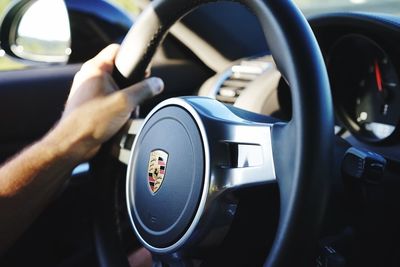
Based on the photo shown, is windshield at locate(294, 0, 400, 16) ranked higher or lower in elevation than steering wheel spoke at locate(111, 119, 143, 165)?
higher

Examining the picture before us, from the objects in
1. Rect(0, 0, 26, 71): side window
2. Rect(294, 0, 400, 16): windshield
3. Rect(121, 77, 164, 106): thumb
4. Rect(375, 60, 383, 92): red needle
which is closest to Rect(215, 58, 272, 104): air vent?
Rect(294, 0, 400, 16): windshield

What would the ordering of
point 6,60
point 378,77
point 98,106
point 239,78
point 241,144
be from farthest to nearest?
1. point 6,60
2. point 239,78
3. point 378,77
4. point 98,106
5. point 241,144

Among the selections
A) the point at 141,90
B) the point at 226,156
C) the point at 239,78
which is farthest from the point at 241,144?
the point at 239,78

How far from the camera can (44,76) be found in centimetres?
215

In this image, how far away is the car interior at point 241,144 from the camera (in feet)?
2.85

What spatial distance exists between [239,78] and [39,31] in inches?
36.2

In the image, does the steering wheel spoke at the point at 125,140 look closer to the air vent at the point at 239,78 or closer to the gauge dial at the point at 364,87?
the air vent at the point at 239,78

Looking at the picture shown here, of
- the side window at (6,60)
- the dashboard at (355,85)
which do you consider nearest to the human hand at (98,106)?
the dashboard at (355,85)

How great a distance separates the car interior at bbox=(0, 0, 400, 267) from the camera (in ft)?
2.85

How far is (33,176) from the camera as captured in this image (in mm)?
1414

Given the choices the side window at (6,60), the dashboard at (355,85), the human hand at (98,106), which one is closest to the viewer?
the human hand at (98,106)

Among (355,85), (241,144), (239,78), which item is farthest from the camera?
(239,78)

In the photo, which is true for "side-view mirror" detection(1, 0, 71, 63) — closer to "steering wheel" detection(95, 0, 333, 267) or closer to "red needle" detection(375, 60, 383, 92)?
"steering wheel" detection(95, 0, 333, 267)

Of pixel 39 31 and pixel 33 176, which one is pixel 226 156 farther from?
pixel 39 31
